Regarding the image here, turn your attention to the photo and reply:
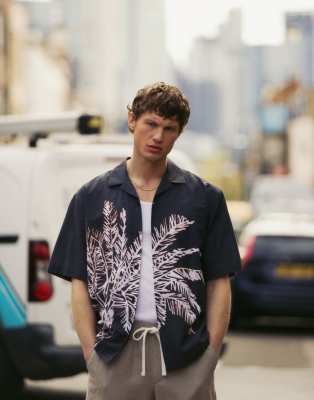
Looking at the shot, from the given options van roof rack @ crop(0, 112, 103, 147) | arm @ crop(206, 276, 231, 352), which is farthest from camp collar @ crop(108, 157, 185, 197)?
van roof rack @ crop(0, 112, 103, 147)

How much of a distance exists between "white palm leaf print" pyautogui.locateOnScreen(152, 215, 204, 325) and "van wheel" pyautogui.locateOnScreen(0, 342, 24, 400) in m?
4.18

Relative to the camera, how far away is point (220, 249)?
4070 mm

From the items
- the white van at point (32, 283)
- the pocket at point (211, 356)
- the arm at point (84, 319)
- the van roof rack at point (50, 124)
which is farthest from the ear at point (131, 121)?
the van roof rack at point (50, 124)

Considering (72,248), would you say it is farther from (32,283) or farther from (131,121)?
(32,283)

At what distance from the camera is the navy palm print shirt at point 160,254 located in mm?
Result: 3889

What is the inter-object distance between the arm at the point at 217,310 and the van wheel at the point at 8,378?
4.09 metres

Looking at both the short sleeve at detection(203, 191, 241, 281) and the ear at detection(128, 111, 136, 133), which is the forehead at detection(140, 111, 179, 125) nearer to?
the ear at detection(128, 111, 136, 133)

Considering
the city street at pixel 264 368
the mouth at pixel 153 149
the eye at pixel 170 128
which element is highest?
the eye at pixel 170 128

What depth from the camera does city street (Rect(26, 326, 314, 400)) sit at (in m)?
9.20

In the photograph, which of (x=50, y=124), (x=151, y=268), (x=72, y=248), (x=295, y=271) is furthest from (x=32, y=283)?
(x=295, y=271)

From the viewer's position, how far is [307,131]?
117 m

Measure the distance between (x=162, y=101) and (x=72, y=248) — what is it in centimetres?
56

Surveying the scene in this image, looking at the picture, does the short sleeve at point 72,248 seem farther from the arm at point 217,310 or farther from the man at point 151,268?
Result: the arm at point 217,310

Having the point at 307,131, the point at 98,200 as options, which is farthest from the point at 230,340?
the point at 307,131
